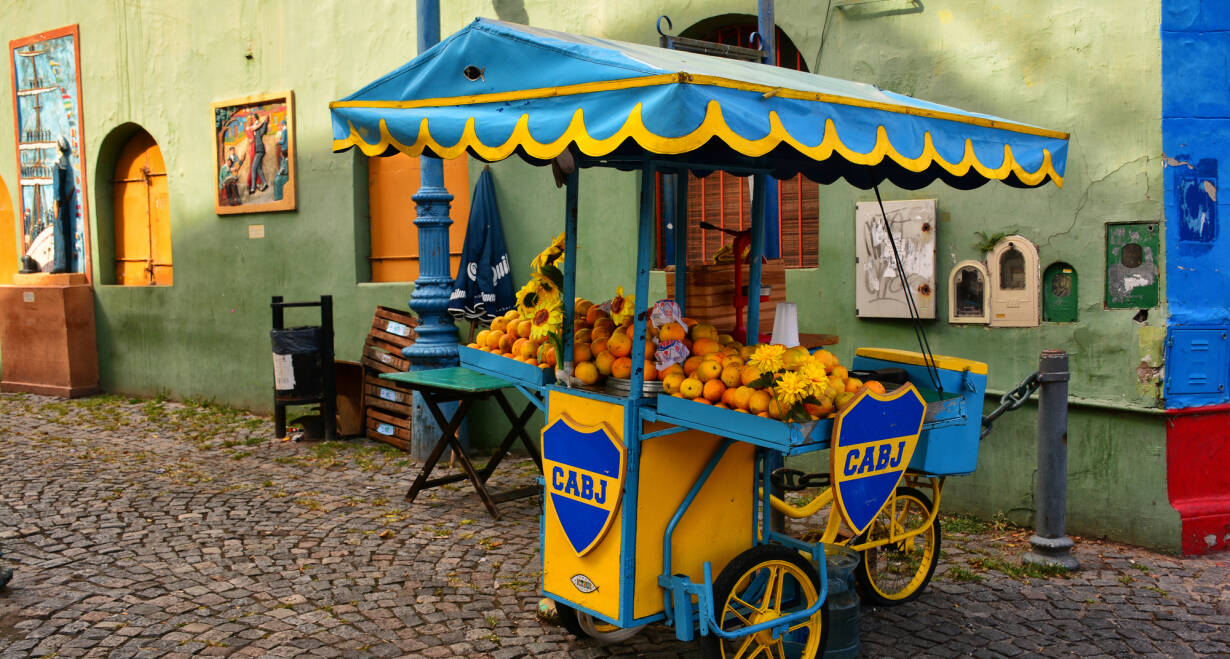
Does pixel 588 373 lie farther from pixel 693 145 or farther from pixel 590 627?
pixel 693 145

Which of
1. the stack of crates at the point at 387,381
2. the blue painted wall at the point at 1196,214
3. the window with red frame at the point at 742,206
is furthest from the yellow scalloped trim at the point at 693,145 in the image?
the stack of crates at the point at 387,381

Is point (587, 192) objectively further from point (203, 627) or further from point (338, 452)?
point (203, 627)

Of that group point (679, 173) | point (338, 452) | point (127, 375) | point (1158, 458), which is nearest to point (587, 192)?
point (338, 452)

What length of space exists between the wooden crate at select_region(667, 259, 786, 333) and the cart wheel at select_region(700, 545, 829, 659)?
1.05 meters

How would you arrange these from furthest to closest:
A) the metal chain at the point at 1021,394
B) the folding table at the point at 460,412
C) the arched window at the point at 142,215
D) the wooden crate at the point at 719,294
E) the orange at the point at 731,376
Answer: the arched window at the point at 142,215
the folding table at the point at 460,412
the metal chain at the point at 1021,394
the wooden crate at the point at 719,294
the orange at the point at 731,376

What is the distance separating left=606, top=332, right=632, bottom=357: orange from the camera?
4.08 m

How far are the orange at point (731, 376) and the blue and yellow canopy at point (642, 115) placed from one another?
774mm

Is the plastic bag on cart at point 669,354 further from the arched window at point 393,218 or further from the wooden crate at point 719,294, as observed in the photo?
the arched window at point 393,218

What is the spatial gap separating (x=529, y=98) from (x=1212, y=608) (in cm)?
389

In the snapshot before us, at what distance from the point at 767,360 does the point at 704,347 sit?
411 mm

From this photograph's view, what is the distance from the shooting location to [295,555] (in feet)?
18.6

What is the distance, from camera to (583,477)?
4070mm

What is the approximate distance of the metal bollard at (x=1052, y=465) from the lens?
17.0 ft

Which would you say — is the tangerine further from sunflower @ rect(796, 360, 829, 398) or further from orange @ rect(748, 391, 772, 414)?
sunflower @ rect(796, 360, 829, 398)
